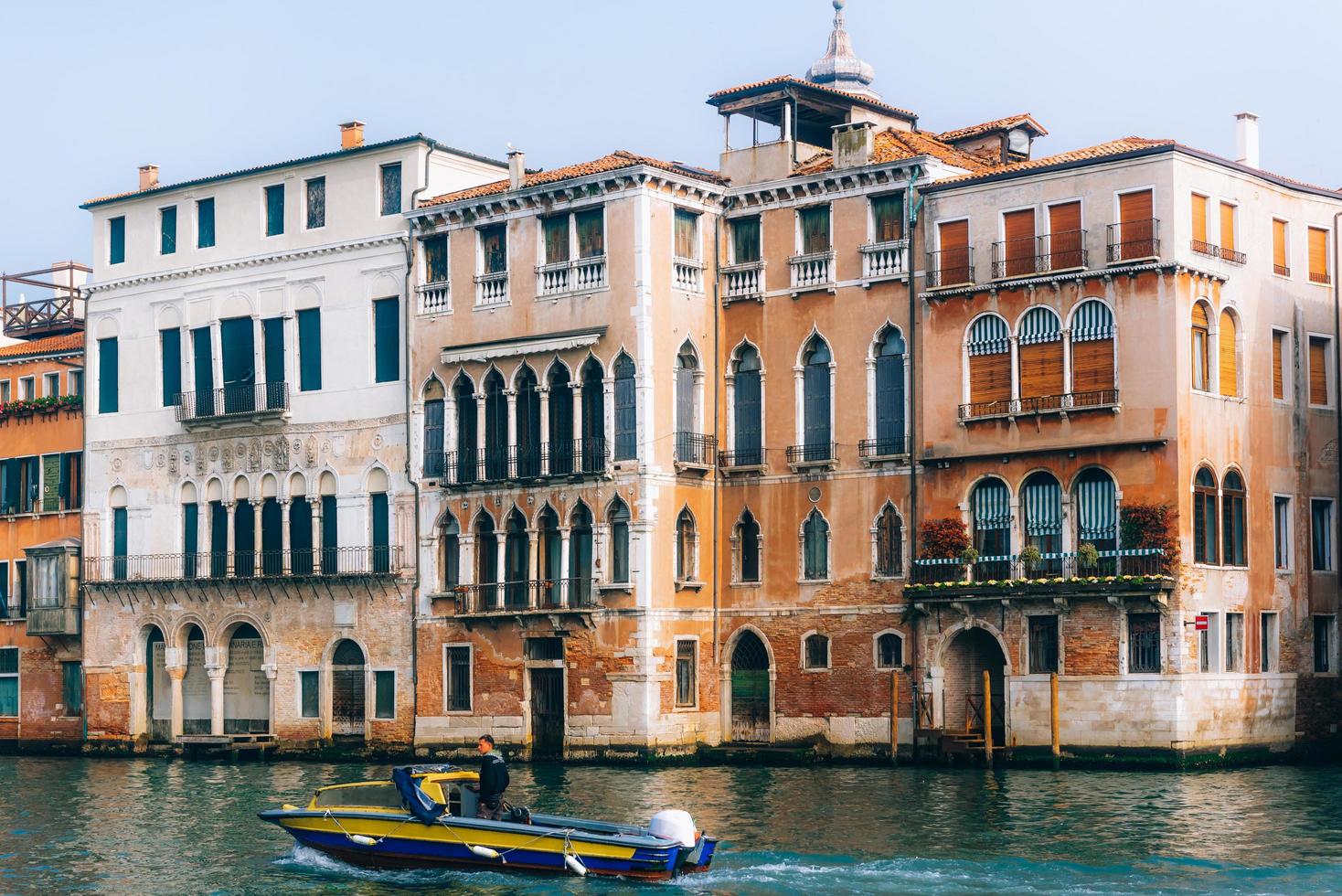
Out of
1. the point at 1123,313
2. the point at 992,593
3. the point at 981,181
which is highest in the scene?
the point at 981,181

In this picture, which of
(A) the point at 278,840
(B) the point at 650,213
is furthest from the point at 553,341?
(A) the point at 278,840

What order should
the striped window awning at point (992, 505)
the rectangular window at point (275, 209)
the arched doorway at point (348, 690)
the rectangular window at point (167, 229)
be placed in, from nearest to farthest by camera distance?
the striped window awning at point (992, 505) → the arched doorway at point (348, 690) → the rectangular window at point (275, 209) → the rectangular window at point (167, 229)

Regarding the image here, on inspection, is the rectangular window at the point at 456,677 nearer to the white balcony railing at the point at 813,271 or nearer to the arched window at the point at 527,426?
the arched window at the point at 527,426

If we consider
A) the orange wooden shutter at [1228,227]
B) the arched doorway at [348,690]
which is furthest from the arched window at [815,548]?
the arched doorway at [348,690]

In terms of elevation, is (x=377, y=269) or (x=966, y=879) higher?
(x=377, y=269)

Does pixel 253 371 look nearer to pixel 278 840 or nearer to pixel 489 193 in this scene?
pixel 489 193

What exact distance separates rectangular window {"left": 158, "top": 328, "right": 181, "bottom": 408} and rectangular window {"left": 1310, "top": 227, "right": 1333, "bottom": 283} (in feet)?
90.5

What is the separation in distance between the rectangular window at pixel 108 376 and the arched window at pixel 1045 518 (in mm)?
25088

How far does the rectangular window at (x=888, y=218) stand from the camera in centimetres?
4750

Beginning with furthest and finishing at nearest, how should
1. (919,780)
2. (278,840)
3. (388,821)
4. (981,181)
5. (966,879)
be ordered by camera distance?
(981,181) → (919,780) → (278,840) → (388,821) → (966,879)

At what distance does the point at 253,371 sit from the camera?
55.3 m

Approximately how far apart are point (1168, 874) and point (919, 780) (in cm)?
1313

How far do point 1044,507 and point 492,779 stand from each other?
1706cm

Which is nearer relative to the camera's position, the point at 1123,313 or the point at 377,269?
the point at 1123,313
